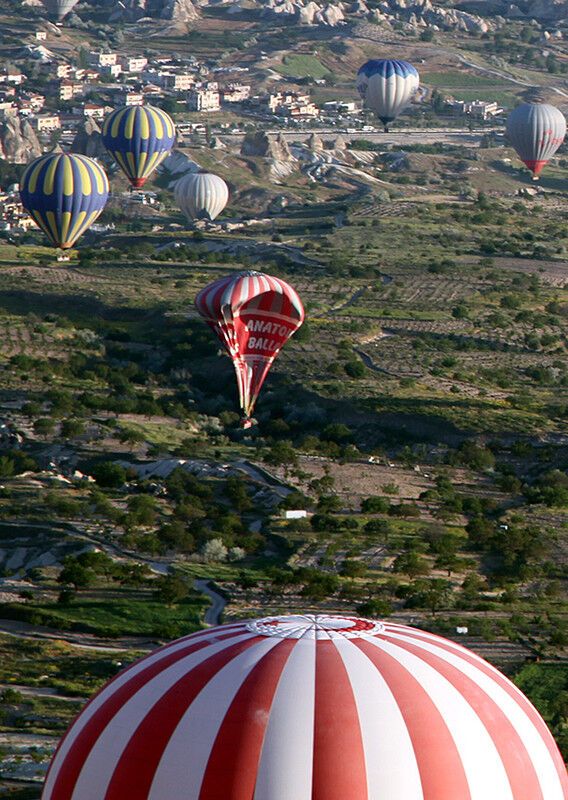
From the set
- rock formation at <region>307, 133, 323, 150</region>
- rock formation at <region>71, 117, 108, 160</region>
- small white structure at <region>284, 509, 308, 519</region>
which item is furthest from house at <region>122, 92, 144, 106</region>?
small white structure at <region>284, 509, 308, 519</region>

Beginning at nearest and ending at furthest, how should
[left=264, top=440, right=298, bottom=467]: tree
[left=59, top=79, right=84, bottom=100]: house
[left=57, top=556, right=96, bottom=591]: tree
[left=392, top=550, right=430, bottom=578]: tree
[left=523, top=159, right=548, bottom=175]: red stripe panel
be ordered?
[left=57, top=556, right=96, bottom=591]: tree → [left=392, top=550, right=430, bottom=578]: tree → [left=264, top=440, right=298, bottom=467]: tree → [left=523, top=159, right=548, bottom=175]: red stripe panel → [left=59, top=79, right=84, bottom=100]: house

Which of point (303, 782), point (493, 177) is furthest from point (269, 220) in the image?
point (303, 782)

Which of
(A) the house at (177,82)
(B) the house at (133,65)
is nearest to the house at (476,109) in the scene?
(A) the house at (177,82)

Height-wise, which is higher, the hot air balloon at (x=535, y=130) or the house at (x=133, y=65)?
the house at (x=133, y=65)

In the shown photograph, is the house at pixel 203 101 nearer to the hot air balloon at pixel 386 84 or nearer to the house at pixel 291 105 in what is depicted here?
the house at pixel 291 105

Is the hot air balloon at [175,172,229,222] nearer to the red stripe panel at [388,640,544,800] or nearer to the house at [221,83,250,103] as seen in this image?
the house at [221,83,250,103]
